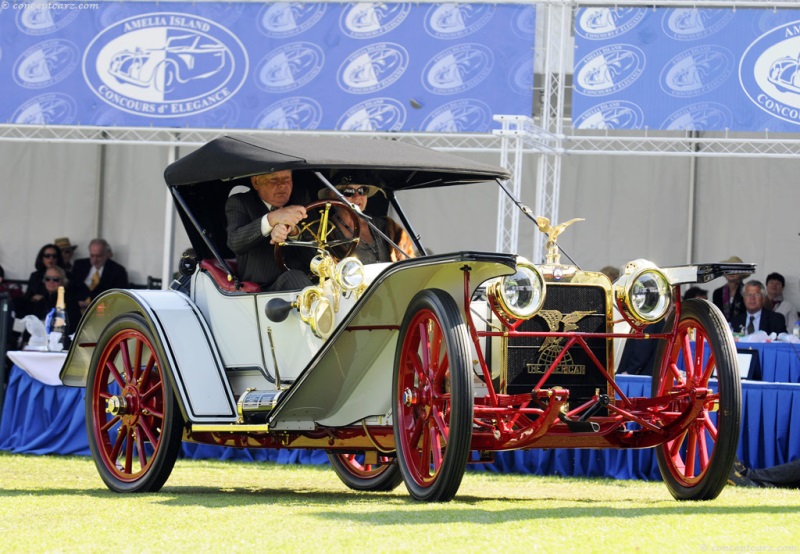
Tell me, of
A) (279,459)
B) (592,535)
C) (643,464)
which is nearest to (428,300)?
(592,535)

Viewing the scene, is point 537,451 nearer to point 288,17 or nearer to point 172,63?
point 288,17

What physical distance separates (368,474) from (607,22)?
5.01m

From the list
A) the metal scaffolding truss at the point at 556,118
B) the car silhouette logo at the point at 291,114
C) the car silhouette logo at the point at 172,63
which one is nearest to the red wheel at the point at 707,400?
the metal scaffolding truss at the point at 556,118

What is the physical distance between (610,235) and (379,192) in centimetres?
668

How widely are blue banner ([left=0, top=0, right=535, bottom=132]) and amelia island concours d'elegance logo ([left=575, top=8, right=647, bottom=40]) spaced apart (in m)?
0.45

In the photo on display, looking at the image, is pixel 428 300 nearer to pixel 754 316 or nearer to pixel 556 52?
pixel 556 52

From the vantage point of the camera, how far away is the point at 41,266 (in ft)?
46.0

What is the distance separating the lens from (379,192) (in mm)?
7270

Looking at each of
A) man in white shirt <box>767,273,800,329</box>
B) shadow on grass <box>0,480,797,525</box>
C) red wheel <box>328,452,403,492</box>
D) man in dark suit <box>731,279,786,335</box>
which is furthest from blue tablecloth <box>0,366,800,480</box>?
man in white shirt <box>767,273,800,329</box>

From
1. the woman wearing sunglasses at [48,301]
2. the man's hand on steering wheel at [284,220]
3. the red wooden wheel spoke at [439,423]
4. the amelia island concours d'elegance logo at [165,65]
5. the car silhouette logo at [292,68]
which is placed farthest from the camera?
the woman wearing sunglasses at [48,301]

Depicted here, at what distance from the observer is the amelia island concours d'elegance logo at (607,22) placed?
10758 millimetres

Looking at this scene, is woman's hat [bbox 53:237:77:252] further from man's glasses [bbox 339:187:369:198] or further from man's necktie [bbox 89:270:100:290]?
man's glasses [bbox 339:187:369:198]

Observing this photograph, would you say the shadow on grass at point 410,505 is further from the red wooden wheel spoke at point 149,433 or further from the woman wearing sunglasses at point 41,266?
the woman wearing sunglasses at point 41,266

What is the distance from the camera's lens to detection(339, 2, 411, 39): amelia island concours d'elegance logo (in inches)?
443
